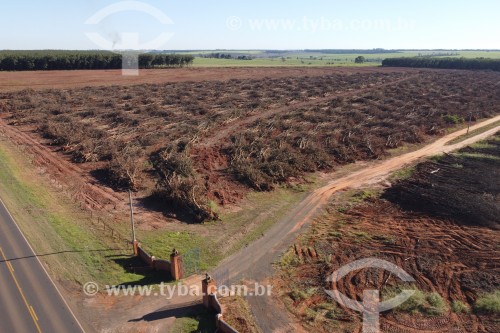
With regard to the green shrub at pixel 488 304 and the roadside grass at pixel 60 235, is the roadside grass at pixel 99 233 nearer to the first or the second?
the roadside grass at pixel 60 235

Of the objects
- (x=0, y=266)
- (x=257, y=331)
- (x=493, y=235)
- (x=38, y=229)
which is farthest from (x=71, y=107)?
(x=493, y=235)

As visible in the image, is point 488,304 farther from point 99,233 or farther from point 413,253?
point 99,233

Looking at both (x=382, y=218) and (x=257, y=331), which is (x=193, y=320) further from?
(x=382, y=218)

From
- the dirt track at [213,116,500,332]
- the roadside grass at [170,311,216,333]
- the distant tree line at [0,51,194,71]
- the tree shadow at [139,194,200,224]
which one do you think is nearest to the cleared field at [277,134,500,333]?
the dirt track at [213,116,500,332]

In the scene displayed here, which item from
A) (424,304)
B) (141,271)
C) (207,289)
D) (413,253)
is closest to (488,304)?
(424,304)

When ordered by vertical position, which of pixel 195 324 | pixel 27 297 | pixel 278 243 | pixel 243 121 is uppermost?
pixel 243 121
